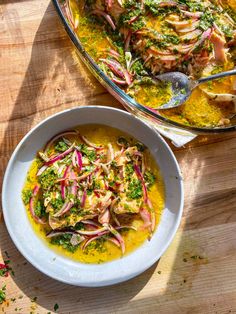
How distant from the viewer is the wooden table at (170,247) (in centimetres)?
254

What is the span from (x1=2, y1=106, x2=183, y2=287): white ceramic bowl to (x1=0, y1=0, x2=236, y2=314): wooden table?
0.45 ft

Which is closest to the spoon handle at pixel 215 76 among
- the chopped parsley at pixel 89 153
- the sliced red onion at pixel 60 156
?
the chopped parsley at pixel 89 153

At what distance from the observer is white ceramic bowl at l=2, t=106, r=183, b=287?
240 cm

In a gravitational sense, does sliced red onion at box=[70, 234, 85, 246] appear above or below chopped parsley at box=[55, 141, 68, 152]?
below

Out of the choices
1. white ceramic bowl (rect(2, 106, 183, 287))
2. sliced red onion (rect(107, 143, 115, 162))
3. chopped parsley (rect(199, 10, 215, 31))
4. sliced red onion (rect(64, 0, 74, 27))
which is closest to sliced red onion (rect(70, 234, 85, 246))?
white ceramic bowl (rect(2, 106, 183, 287))

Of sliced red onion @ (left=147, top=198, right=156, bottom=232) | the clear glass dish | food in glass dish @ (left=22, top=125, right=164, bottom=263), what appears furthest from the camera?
sliced red onion @ (left=147, top=198, right=156, bottom=232)

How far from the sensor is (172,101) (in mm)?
2498

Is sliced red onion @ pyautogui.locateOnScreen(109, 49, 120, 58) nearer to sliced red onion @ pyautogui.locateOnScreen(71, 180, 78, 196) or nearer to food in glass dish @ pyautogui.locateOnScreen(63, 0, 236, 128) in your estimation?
food in glass dish @ pyautogui.locateOnScreen(63, 0, 236, 128)

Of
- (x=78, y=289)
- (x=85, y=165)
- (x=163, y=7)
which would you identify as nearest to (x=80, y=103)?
(x=85, y=165)

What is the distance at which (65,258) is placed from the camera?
2.50 meters

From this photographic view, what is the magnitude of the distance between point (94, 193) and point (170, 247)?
0.60m

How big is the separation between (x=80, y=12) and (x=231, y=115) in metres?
1.09

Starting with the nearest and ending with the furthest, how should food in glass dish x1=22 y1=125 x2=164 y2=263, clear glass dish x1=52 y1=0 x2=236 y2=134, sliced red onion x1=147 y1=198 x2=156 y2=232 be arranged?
clear glass dish x1=52 y1=0 x2=236 y2=134, food in glass dish x1=22 y1=125 x2=164 y2=263, sliced red onion x1=147 y1=198 x2=156 y2=232

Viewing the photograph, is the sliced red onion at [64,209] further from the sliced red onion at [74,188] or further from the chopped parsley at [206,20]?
the chopped parsley at [206,20]
